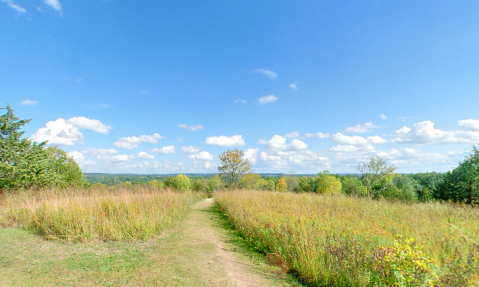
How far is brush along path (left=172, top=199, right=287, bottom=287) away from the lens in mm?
3537

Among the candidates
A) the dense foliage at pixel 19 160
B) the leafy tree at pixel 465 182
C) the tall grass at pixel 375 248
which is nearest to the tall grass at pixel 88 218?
the dense foliage at pixel 19 160

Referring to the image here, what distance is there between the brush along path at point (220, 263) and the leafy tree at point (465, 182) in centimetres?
2205

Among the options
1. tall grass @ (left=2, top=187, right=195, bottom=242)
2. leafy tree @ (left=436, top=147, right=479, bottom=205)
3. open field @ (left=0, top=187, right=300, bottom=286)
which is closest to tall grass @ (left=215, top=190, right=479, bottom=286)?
open field @ (left=0, top=187, right=300, bottom=286)

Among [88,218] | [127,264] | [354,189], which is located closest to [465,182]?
[354,189]

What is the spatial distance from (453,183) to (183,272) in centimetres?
2760

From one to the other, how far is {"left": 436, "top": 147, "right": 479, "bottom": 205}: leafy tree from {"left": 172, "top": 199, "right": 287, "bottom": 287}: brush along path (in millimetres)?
22048

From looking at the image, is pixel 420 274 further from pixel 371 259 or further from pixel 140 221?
pixel 140 221

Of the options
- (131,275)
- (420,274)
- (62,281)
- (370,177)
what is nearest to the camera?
(420,274)

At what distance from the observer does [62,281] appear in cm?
316

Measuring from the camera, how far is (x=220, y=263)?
4.25m

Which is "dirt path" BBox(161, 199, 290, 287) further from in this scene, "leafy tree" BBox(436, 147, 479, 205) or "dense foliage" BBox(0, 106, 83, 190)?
"leafy tree" BBox(436, 147, 479, 205)

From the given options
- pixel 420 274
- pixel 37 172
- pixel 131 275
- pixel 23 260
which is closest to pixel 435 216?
pixel 420 274

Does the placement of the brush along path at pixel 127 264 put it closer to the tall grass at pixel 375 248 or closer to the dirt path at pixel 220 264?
the dirt path at pixel 220 264

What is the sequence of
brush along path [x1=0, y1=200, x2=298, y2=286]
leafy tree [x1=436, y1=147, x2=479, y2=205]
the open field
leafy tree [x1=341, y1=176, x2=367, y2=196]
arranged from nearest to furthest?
brush along path [x1=0, y1=200, x2=298, y2=286] → the open field → leafy tree [x1=436, y1=147, x2=479, y2=205] → leafy tree [x1=341, y1=176, x2=367, y2=196]
